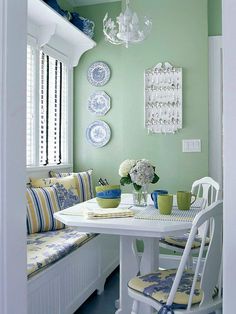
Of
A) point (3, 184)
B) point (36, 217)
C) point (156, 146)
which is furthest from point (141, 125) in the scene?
point (3, 184)

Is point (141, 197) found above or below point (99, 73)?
below

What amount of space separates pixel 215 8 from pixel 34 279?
9.84ft

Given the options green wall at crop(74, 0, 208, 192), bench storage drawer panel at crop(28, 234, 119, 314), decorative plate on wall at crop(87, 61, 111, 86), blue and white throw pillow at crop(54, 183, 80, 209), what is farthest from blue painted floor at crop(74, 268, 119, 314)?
decorative plate on wall at crop(87, 61, 111, 86)

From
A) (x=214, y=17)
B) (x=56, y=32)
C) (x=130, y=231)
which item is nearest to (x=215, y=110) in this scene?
(x=214, y=17)

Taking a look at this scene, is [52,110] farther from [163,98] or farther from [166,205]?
A: [166,205]

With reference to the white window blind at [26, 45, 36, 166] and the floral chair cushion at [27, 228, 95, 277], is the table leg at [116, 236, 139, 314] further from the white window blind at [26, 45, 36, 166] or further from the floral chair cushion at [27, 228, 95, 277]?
the white window blind at [26, 45, 36, 166]

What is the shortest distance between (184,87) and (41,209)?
5.94 ft

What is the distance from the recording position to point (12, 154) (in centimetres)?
112

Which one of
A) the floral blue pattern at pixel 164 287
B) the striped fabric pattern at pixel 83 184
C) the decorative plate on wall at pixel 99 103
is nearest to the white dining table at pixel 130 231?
the floral blue pattern at pixel 164 287

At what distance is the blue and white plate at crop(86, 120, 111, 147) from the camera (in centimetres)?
383

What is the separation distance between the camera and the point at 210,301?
1.62m

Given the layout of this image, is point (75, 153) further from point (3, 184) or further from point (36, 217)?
point (3, 184)

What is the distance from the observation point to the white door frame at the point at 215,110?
3.41 metres

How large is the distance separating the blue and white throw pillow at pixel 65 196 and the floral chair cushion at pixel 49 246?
0.77 feet
